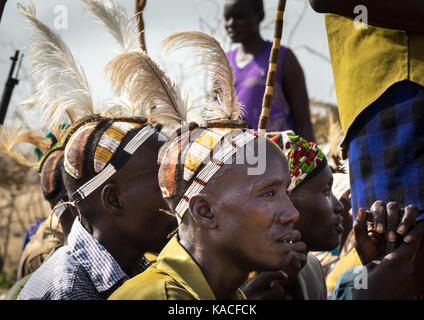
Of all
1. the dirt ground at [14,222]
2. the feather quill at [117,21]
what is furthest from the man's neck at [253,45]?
the dirt ground at [14,222]

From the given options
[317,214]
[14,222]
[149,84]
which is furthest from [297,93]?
[14,222]

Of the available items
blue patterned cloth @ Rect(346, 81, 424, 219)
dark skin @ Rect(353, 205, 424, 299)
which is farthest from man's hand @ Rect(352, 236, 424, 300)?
blue patterned cloth @ Rect(346, 81, 424, 219)

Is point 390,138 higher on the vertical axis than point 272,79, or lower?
lower

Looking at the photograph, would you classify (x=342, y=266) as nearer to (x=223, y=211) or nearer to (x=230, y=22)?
(x=223, y=211)

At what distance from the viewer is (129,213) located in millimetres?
3271

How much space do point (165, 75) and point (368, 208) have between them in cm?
129

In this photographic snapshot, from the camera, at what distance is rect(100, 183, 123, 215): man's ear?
3.27 m

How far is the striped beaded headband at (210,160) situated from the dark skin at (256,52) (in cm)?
244

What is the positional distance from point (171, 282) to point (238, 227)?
1.30 feet

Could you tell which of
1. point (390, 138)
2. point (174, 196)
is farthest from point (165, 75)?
point (390, 138)
